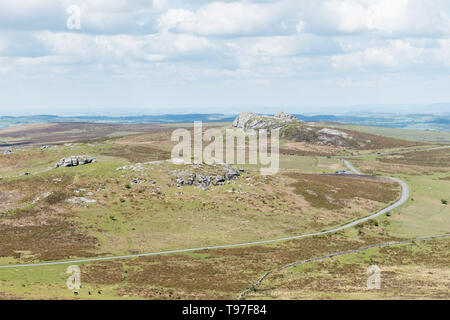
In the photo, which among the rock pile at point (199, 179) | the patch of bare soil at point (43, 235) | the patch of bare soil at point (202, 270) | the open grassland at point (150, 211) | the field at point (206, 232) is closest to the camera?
the patch of bare soil at point (202, 270)

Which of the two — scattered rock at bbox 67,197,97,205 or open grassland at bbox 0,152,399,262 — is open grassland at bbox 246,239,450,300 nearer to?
open grassland at bbox 0,152,399,262

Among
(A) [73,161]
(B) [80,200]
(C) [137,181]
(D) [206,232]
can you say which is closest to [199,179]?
(C) [137,181]

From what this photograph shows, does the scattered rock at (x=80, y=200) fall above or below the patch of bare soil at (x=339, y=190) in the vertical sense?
above

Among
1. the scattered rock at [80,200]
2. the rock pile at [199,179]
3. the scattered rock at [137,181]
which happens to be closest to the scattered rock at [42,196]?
the scattered rock at [80,200]

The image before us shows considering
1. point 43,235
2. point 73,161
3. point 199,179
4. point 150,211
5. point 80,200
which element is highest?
point 73,161

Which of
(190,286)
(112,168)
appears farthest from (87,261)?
(112,168)

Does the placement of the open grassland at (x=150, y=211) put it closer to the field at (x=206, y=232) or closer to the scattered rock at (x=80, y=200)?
the field at (x=206, y=232)

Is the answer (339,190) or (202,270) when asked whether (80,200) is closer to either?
(202,270)

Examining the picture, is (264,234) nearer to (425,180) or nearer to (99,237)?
(99,237)

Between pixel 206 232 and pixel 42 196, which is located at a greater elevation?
pixel 42 196
